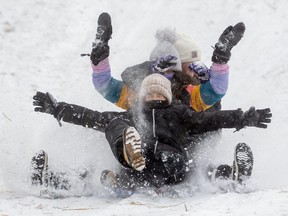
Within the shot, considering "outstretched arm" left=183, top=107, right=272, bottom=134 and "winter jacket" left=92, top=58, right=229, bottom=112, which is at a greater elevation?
"winter jacket" left=92, top=58, right=229, bottom=112

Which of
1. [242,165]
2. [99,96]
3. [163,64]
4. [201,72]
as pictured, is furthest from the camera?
[99,96]

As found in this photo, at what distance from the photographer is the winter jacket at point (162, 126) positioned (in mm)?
3299

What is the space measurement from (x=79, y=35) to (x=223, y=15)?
181 cm

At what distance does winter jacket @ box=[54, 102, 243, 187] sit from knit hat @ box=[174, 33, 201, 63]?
1.02 meters

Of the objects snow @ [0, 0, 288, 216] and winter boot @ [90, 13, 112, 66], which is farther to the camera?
winter boot @ [90, 13, 112, 66]

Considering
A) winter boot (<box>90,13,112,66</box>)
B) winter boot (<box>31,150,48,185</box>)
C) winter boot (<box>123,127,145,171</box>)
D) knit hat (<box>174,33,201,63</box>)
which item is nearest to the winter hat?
knit hat (<box>174,33,201,63</box>)

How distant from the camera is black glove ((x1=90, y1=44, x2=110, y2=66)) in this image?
362 cm

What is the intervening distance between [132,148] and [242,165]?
0.73 m

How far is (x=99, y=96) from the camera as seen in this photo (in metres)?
5.20

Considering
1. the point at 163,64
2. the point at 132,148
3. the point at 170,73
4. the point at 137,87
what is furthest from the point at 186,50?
the point at 132,148

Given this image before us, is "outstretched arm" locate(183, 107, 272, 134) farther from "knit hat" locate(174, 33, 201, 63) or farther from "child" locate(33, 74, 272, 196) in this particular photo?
"knit hat" locate(174, 33, 201, 63)

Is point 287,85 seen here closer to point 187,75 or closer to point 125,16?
point 187,75

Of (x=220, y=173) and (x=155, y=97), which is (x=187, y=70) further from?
(x=220, y=173)

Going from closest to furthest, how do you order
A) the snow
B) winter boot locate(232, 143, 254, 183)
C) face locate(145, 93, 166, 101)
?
the snow < winter boot locate(232, 143, 254, 183) < face locate(145, 93, 166, 101)
